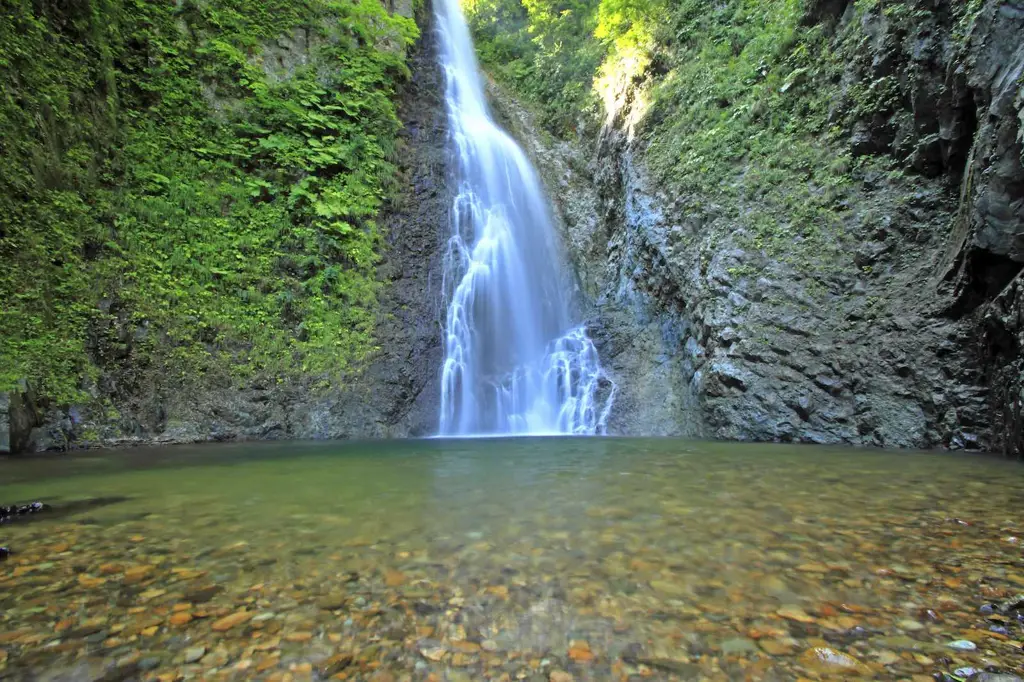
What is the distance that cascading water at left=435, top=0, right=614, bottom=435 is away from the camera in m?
10.9

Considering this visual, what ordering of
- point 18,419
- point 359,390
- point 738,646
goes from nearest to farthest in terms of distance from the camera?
1. point 738,646
2. point 18,419
3. point 359,390

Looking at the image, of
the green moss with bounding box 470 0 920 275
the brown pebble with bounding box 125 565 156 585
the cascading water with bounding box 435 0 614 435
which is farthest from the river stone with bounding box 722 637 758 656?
the cascading water with bounding box 435 0 614 435

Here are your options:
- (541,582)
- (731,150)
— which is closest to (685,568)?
(541,582)

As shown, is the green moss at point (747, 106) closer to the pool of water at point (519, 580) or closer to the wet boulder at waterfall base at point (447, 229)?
the wet boulder at waterfall base at point (447, 229)

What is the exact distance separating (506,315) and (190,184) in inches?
270

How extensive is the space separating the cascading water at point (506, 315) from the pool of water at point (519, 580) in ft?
20.7

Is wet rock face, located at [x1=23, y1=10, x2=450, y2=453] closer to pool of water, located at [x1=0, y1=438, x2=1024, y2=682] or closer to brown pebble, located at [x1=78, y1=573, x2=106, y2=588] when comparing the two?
pool of water, located at [x1=0, y1=438, x2=1024, y2=682]

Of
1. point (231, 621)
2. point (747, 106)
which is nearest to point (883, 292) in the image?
point (747, 106)

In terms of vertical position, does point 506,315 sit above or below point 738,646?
above

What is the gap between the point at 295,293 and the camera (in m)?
10.3

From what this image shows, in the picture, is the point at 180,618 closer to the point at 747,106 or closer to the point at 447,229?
the point at 447,229

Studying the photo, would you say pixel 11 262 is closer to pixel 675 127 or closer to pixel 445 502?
pixel 445 502

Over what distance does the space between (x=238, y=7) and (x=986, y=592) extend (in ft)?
49.9

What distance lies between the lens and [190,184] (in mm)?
10031
